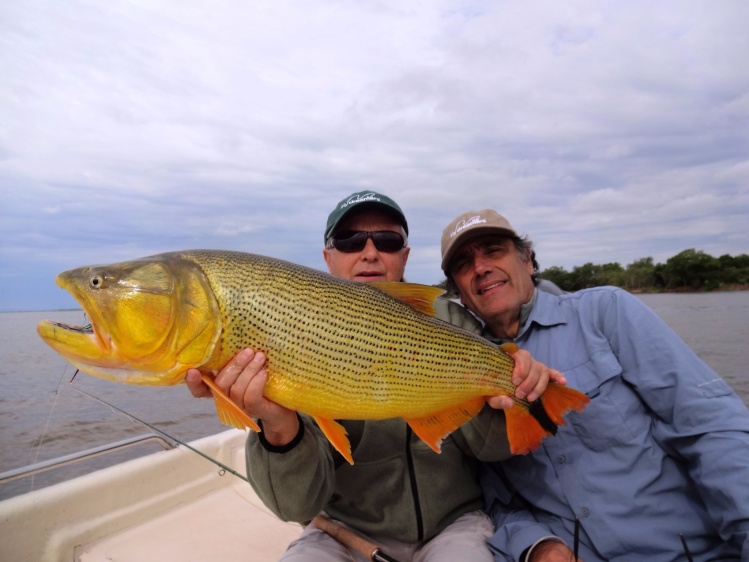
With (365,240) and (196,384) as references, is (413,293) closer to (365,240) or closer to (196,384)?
(365,240)

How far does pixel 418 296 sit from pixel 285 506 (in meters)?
1.45

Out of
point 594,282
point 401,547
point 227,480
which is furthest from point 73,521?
point 594,282

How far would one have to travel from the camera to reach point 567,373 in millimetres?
3283

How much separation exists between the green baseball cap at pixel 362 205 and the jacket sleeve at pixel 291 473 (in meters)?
1.76

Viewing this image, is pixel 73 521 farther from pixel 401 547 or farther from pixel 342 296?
pixel 342 296

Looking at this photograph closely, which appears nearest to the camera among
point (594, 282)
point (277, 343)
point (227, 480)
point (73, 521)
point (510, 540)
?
point (277, 343)

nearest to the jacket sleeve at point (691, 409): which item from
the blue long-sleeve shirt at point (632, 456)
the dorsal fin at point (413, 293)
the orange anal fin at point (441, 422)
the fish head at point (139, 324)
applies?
the blue long-sleeve shirt at point (632, 456)

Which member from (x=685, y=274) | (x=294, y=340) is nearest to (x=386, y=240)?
(x=294, y=340)

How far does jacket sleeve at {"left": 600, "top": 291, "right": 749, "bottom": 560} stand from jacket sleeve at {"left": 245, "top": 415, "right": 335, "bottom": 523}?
211 centimetres

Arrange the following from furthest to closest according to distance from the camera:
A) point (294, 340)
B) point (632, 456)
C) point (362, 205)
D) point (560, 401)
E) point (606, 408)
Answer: point (362, 205) → point (606, 408) → point (632, 456) → point (560, 401) → point (294, 340)

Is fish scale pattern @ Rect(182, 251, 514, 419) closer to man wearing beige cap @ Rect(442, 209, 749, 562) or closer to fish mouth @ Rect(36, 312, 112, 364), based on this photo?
fish mouth @ Rect(36, 312, 112, 364)

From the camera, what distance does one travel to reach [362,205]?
12.7 ft

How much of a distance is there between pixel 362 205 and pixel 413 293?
1300 mm

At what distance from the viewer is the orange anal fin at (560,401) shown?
2.77 m
